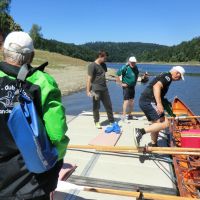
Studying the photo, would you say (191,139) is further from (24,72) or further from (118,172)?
(24,72)

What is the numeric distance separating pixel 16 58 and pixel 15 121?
0.50m

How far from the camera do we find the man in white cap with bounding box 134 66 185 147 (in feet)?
21.0

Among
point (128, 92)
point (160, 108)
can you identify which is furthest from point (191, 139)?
point (128, 92)

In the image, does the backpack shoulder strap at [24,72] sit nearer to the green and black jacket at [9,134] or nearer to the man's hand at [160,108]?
the green and black jacket at [9,134]

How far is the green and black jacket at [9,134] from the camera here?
246cm

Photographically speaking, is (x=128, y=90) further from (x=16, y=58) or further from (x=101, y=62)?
(x=16, y=58)

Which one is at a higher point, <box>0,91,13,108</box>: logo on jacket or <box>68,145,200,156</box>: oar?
<box>0,91,13,108</box>: logo on jacket

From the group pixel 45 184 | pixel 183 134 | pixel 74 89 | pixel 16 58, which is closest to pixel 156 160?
pixel 183 134

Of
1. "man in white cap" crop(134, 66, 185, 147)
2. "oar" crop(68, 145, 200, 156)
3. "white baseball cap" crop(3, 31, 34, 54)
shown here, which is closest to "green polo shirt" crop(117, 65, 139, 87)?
"man in white cap" crop(134, 66, 185, 147)

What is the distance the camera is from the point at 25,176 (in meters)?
2.53

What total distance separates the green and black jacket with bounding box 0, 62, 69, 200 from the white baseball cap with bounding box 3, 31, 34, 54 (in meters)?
0.14

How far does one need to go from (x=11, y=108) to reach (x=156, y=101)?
435cm

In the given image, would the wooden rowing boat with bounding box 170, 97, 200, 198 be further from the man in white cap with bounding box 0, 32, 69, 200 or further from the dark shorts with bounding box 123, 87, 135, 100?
the man in white cap with bounding box 0, 32, 69, 200

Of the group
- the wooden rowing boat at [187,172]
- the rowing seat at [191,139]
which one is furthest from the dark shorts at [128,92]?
the rowing seat at [191,139]
